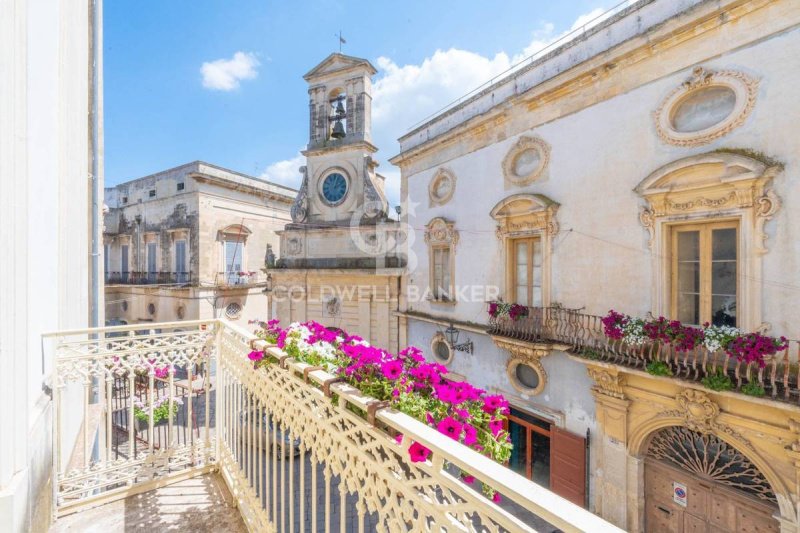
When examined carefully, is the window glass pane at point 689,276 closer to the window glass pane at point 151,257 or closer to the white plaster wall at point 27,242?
the white plaster wall at point 27,242

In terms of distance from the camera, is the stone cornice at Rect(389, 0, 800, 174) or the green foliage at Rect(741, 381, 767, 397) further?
the stone cornice at Rect(389, 0, 800, 174)

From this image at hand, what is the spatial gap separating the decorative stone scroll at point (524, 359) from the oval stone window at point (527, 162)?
4.18 metres

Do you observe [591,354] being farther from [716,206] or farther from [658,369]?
[716,206]

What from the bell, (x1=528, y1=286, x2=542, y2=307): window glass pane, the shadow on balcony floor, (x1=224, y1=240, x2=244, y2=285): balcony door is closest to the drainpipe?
the shadow on balcony floor

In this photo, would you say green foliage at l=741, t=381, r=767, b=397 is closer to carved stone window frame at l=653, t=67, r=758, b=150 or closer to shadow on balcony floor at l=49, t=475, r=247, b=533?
carved stone window frame at l=653, t=67, r=758, b=150

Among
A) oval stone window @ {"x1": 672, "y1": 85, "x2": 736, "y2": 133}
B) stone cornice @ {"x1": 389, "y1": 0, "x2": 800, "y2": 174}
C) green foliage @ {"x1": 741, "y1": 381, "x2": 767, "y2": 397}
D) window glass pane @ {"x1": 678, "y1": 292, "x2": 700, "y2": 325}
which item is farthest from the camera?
window glass pane @ {"x1": 678, "y1": 292, "x2": 700, "y2": 325}

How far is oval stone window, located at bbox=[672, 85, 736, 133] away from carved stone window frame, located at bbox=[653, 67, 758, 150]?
0.19ft

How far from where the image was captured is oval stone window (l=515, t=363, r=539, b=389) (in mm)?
8484

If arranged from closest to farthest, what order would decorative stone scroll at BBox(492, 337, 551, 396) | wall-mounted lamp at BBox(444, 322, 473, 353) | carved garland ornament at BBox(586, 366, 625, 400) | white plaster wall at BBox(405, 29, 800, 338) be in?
white plaster wall at BBox(405, 29, 800, 338), carved garland ornament at BBox(586, 366, 625, 400), decorative stone scroll at BBox(492, 337, 551, 396), wall-mounted lamp at BBox(444, 322, 473, 353)

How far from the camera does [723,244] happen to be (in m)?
5.97

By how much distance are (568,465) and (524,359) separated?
232 centimetres

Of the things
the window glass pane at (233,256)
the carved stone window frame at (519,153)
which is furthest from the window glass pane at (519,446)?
the window glass pane at (233,256)

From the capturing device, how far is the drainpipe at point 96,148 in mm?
6824

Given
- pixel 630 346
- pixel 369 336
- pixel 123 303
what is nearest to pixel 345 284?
pixel 369 336
